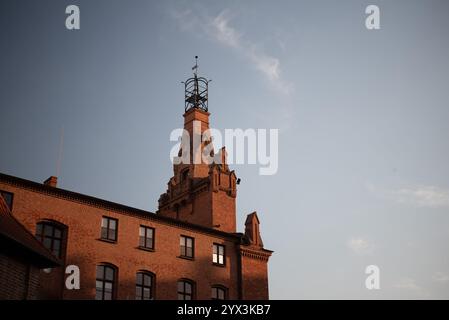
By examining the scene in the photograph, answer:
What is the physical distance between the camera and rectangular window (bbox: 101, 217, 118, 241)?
33.7 m

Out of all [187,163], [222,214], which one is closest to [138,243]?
[222,214]

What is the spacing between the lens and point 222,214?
4572 cm

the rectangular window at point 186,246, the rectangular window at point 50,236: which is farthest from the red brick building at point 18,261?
the rectangular window at point 186,246

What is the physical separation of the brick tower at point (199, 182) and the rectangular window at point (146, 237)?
9134 millimetres

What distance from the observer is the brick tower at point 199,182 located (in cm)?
4588

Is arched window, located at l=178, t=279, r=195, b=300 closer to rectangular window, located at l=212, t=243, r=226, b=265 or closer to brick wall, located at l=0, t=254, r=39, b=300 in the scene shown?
rectangular window, located at l=212, t=243, r=226, b=265

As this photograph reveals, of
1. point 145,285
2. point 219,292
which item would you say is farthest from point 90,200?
point 219,292

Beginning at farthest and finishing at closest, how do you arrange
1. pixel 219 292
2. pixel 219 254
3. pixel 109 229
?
1. pixel 219 254
2. pixel 219 292
3. pixel 109 229

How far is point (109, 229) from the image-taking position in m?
34.0

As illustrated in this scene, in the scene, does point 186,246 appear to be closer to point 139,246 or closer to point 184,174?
point 139,246

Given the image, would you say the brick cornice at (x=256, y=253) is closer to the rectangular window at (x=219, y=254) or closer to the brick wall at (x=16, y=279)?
the rectangular window at (x=219, y=254)

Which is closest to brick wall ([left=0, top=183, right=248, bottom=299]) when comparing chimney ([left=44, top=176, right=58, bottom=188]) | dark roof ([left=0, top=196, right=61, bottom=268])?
chimney ([left=44, top=176, right=58, bottom=188])

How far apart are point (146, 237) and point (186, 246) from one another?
10.7 feet
